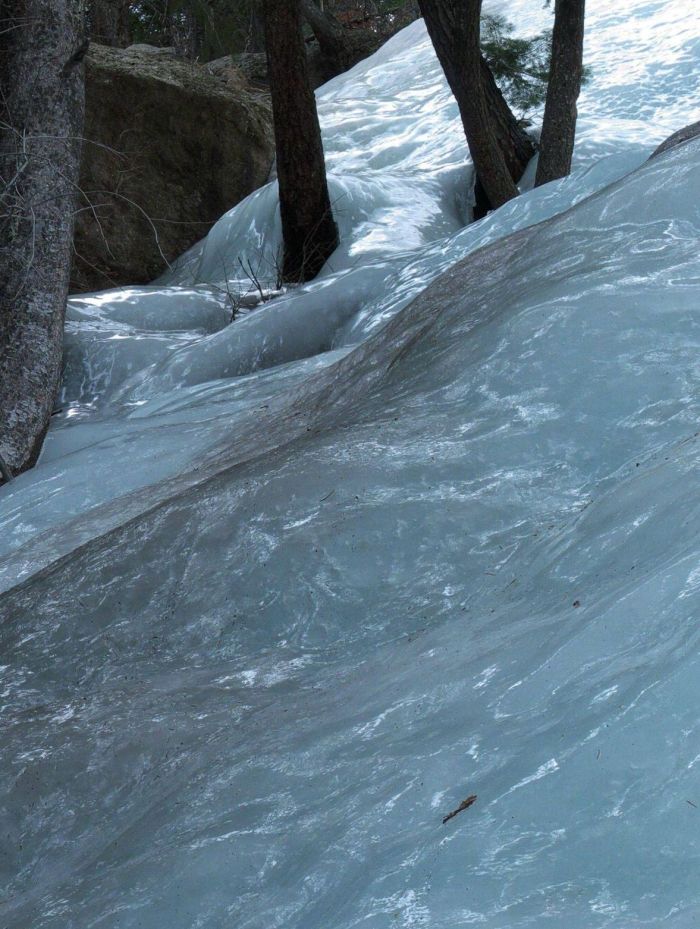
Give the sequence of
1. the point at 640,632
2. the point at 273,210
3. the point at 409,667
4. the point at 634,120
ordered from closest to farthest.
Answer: the point at 640,632
the point at 409,667
the point at 273,210
the point at 634,120

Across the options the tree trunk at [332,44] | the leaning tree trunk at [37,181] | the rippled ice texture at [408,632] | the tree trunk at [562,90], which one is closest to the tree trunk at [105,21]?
the tree trunk at [332,44]

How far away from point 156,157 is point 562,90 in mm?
3987

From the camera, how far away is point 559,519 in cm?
276

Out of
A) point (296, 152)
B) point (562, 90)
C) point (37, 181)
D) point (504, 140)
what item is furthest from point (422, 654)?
point (504, 140)

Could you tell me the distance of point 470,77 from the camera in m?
8.50

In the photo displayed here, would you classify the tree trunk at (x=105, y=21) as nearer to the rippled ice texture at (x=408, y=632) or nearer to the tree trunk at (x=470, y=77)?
the tree trunk at (x=470, y=77)

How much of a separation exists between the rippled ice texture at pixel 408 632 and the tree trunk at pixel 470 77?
12.1 feet

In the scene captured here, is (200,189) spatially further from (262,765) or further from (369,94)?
(262,765)

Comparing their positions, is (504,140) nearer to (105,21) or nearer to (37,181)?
(37,181)

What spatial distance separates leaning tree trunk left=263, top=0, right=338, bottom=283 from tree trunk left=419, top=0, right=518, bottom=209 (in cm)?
96

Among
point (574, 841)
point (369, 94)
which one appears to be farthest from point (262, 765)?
point (369, 94)

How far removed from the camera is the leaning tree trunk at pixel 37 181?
641 cm

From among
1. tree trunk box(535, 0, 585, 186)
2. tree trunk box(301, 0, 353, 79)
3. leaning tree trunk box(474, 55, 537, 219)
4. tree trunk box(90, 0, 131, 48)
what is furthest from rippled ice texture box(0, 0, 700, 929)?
tree trunk box(90, 0, 131, 48)

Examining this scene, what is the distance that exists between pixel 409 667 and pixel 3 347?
461cm
